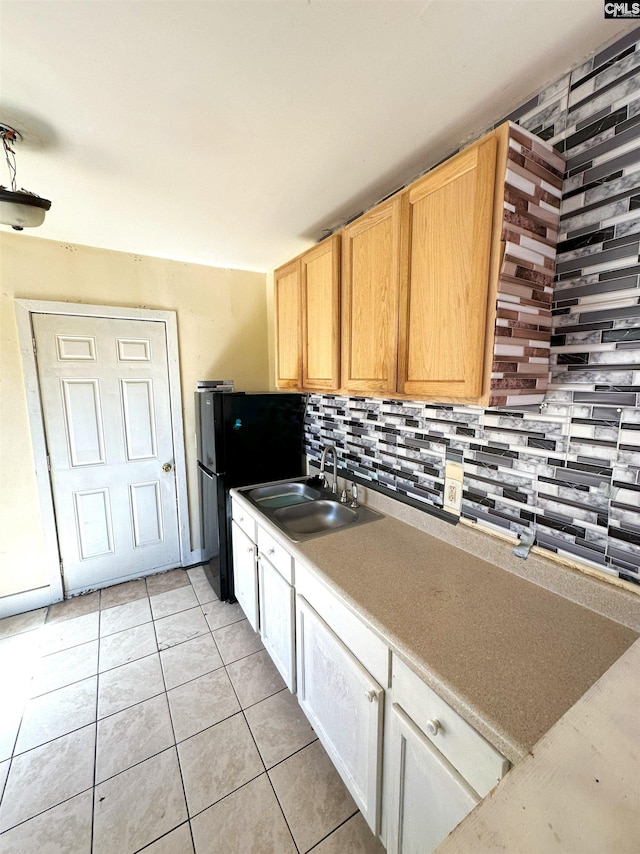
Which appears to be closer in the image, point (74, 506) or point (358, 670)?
point (358, 670)

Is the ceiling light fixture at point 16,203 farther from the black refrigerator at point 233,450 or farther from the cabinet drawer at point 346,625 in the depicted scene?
the cabinet drawer at point 346,625

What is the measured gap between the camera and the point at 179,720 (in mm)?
1593

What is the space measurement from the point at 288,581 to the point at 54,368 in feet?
6.57

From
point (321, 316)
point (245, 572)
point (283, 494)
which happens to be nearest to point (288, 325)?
point (321, 316)

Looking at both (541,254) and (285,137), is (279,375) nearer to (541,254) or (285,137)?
(285,137)

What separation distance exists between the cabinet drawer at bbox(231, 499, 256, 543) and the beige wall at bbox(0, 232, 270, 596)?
805 millimetres

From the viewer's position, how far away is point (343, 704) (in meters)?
1.19

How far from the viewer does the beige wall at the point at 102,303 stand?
6.99 ft

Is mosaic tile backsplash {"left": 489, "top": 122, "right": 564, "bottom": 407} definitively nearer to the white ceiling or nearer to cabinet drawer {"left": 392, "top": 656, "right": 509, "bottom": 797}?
the white ceiling

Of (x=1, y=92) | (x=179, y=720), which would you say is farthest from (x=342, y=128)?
(x=179, y=720)

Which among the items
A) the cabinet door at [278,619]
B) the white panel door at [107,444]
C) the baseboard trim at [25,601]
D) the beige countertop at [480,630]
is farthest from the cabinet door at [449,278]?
the baseboard trim at [25,601]

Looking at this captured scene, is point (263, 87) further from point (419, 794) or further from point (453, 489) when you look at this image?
point (419, 794)

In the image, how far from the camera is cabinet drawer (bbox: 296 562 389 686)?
993 mm

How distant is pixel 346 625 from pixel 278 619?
64 centimetres
